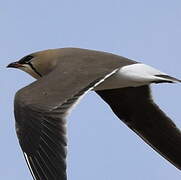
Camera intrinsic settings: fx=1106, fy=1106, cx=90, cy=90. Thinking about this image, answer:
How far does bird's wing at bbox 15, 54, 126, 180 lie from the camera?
10.2 m

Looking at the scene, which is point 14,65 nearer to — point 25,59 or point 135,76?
point 25,59

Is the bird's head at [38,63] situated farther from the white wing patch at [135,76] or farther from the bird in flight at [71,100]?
the white wing patch at [135,76]

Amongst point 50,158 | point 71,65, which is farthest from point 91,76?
point 50,158

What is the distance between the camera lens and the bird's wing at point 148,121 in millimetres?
12938

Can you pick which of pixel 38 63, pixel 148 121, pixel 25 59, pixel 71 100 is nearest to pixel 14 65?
pixel 25 59

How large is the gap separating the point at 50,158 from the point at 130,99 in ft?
10.5

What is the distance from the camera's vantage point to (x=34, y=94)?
36.4 feet

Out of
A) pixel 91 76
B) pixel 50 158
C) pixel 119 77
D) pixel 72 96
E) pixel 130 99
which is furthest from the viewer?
pixel 130 99

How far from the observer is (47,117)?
10.5 meters

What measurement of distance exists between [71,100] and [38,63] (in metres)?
2.27

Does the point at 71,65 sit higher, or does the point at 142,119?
the point at 71,65

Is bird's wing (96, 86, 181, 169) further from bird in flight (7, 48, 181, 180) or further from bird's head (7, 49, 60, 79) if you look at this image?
bird's head (7, 49, 60, 79)

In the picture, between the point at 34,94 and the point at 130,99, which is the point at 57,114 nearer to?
the point at 34,94

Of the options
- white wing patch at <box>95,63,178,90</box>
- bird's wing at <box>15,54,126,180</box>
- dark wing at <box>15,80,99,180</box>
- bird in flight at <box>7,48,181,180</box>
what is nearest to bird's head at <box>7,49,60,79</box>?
bird in flight at <box>7,48,181,180</box>
